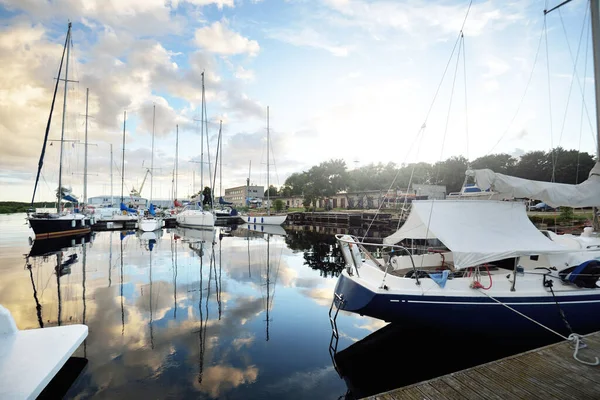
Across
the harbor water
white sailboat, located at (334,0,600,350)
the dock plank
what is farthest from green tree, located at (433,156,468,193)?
the dock plank

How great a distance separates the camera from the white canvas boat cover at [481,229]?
5996 millimetres

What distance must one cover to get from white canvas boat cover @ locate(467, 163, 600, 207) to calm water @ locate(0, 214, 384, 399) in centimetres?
441

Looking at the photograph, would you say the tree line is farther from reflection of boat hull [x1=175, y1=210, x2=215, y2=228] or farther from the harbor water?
the harbor water

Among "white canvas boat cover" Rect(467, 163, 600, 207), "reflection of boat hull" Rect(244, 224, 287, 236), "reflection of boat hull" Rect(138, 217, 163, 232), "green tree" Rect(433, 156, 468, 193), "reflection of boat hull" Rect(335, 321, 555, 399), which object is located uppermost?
"green tree" Rect(433, 156, 468, 193)

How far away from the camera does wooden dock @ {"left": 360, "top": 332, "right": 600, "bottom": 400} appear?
344cm

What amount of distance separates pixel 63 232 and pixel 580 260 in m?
34.3

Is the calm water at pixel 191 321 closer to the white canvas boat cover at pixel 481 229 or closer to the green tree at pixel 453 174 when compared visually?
the white canvas boat cover at pixel 481 229

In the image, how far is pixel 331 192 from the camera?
64.8 meters

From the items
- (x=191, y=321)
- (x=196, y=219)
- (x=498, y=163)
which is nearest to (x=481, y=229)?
(x=191, y=321)

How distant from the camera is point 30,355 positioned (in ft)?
16.0

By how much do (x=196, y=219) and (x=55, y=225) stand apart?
14039 mm

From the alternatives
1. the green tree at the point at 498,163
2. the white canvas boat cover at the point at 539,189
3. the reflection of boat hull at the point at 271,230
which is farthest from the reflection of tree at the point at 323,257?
the green tree at the point at 498,163

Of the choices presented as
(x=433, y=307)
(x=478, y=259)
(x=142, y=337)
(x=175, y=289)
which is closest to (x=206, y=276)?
(x=175, y=289)

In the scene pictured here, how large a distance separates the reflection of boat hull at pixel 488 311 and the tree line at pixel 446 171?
38652mm
